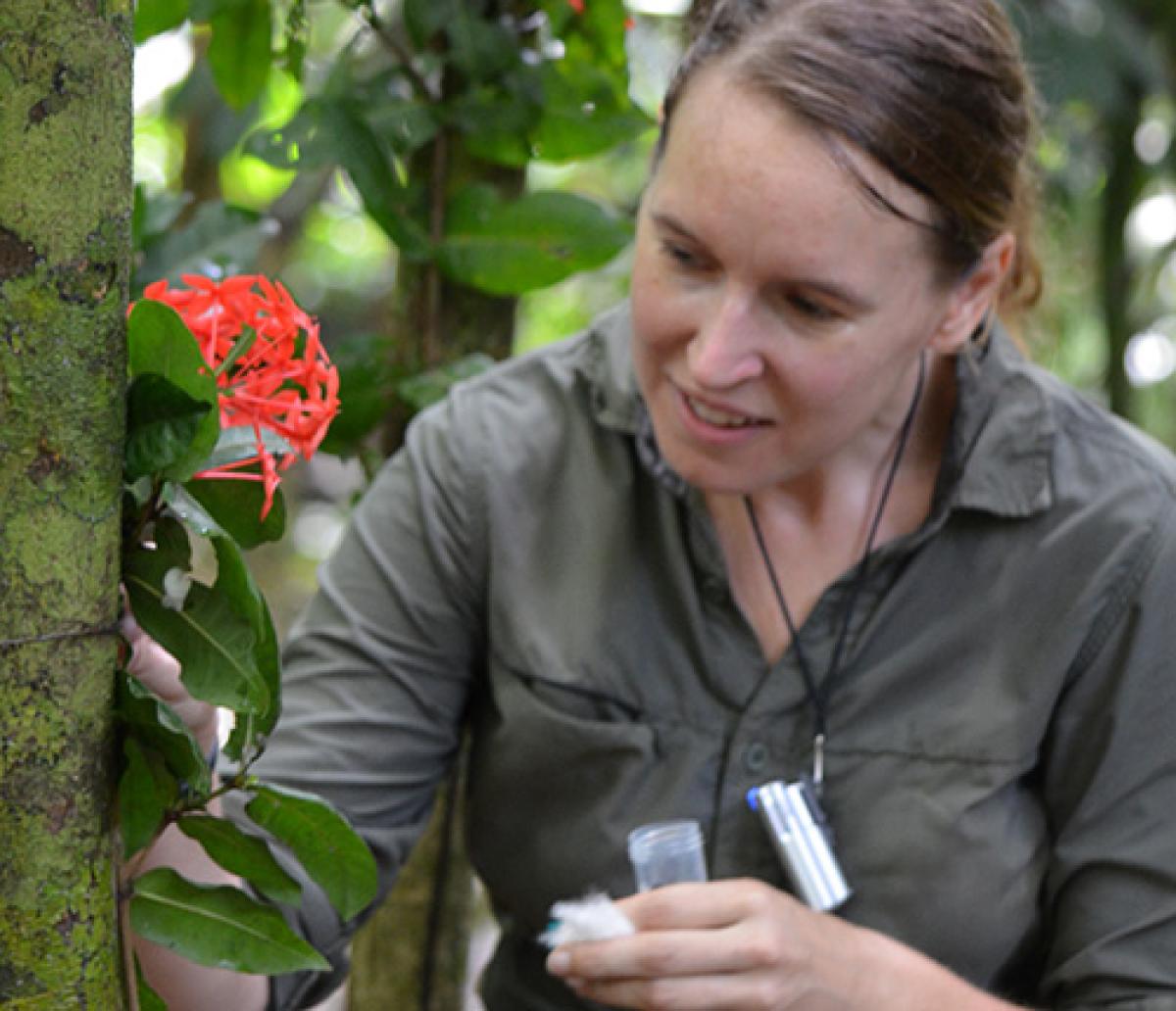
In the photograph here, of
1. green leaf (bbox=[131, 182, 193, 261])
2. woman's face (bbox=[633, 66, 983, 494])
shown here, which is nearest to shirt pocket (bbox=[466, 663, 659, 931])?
woman's face (bbox=[633, 66, 983, 494])

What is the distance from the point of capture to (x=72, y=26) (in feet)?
1.98

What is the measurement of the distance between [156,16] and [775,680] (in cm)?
74

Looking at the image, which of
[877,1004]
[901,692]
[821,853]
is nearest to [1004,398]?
[901,692]

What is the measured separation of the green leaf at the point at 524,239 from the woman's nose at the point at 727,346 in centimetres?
42

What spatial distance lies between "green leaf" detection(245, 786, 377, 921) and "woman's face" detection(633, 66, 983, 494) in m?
0.46

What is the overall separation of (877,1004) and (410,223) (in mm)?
854

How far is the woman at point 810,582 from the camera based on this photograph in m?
1.11

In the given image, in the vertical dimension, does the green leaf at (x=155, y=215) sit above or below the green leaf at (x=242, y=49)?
below

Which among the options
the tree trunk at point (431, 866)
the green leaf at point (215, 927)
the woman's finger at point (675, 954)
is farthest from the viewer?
the tree trunk at point (431, 866)

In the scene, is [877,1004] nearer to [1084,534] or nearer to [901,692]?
[901,692]

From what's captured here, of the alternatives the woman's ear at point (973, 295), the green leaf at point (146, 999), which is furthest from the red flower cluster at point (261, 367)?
the woman's ear at point (973, 295)

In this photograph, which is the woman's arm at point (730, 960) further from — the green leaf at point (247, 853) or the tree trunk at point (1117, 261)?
the tree trunk at point (1117, 261)

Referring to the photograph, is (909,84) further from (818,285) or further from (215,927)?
(215,927)

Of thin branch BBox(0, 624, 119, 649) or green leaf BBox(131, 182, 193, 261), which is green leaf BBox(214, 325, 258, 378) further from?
Result: green leaf BBox(131, 182, 193, 261)
